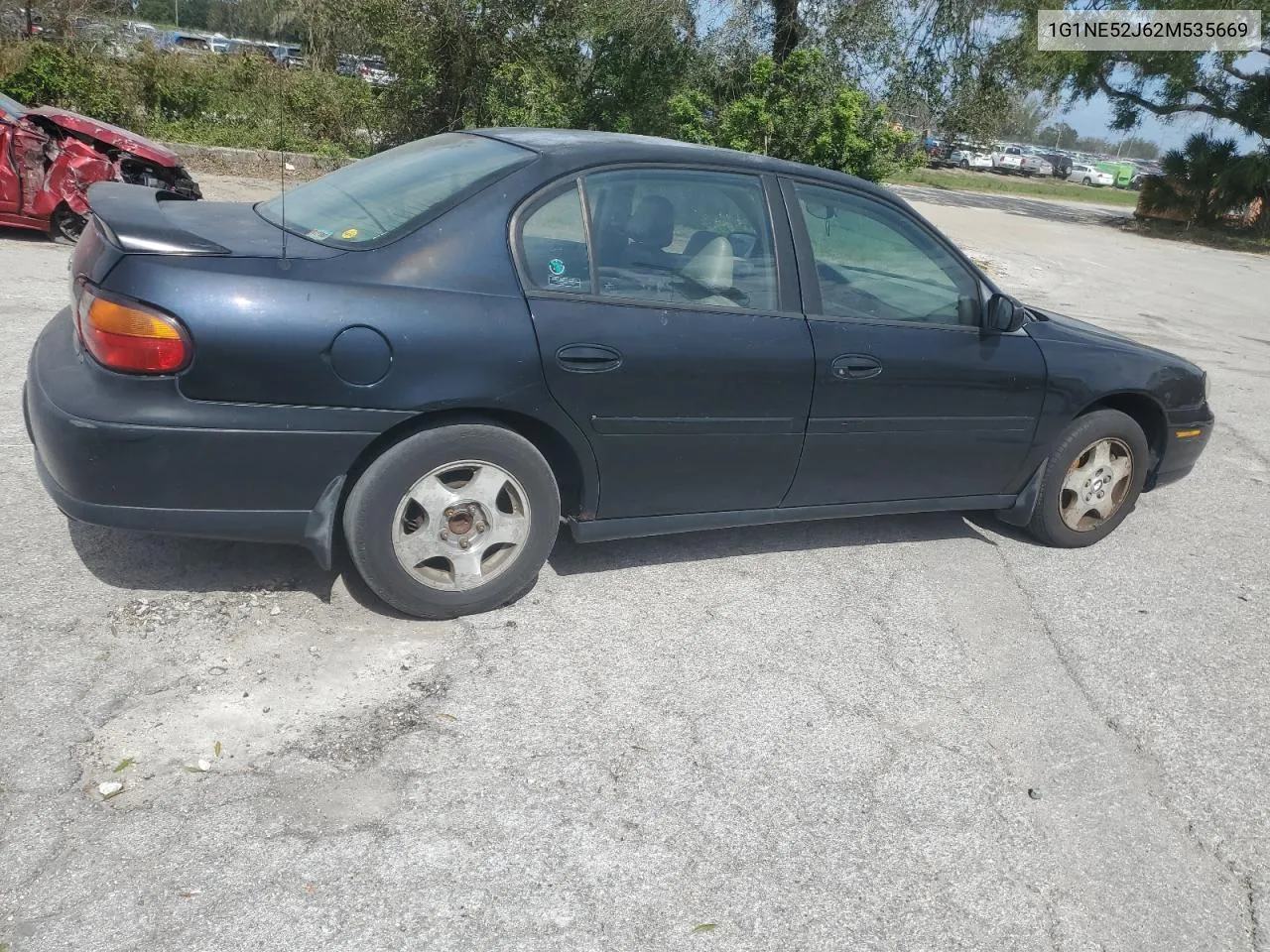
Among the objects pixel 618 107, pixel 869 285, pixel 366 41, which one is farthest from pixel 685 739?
pixel 366 41

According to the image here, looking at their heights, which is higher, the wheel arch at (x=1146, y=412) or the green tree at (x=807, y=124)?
the green tree at (x=807, y=124)

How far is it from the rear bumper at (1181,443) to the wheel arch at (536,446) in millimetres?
3145

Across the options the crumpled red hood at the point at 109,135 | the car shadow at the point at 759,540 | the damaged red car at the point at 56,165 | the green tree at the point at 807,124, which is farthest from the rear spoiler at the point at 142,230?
the green tree at the point at 807,124

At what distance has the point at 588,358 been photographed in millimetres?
3869

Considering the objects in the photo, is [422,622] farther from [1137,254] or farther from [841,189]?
[1137,254]

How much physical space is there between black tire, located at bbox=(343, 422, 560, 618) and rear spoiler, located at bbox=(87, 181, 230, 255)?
86cm

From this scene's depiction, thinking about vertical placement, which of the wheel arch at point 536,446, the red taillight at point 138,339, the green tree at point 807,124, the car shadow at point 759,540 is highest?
the green tree at point 807,124

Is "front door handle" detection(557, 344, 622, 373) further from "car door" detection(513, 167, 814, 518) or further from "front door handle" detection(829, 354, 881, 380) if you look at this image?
"front door handle" detection(829, 354, 881, 380)

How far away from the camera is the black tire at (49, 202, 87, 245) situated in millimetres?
10000

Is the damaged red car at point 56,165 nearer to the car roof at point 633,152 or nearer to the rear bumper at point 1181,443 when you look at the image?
the car roof at point 633,152

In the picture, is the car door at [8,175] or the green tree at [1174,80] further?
the green tree at [1174,80]

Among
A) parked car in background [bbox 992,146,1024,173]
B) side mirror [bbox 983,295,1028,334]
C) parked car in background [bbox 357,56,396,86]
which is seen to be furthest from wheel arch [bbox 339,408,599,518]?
parked car in background [bbox 992,146,1024,173]

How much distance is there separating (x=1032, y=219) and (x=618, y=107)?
50.6 ft

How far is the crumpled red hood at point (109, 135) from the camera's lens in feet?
32.4
